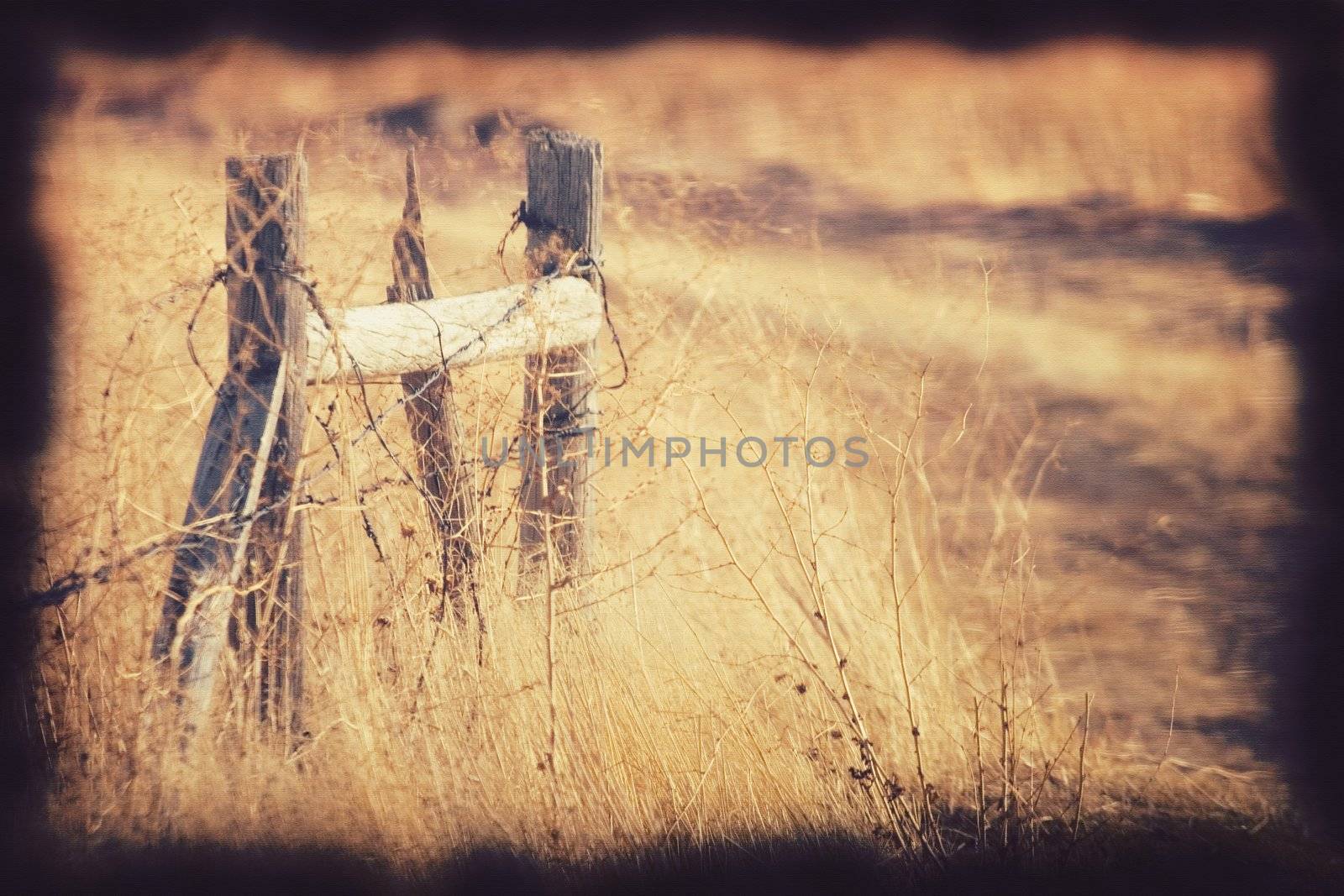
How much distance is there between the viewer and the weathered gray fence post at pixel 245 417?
2.18 metres

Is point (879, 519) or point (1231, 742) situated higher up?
point (879, 519)

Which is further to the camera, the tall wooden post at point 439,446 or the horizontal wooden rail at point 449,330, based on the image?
the tall wooden post at point 439,446

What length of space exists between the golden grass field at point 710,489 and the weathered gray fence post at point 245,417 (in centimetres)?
9

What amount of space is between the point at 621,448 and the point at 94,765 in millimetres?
1466

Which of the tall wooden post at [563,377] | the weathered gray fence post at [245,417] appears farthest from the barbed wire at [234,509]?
the tall wooden post at [563,377]

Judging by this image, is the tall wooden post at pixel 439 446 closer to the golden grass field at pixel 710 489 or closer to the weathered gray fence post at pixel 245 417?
the golden grass field at pixel 710 489

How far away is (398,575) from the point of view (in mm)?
2332

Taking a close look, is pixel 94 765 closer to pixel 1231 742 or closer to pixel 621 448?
pixel 621 448

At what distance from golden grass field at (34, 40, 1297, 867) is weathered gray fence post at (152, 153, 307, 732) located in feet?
0.30

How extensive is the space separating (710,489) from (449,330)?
87 cm

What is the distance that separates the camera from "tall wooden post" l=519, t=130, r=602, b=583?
249 cm

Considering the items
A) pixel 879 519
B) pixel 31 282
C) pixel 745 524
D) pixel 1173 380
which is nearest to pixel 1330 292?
pixel 1173 380

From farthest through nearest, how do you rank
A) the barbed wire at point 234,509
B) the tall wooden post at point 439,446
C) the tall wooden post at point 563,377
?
the tall wooden post at point 563,377 → the tall wooden post at point 439,446 → the barbed wire at point 234,509

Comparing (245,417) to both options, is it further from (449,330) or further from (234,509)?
(449,330)
